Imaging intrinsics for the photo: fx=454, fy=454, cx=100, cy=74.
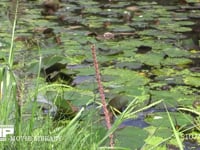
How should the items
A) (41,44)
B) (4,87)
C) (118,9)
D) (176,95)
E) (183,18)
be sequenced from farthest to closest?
(118,9) < (183,18) < (41,44) < (176,95) < (4,87)

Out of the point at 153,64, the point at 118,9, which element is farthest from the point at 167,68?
the point at 118,9

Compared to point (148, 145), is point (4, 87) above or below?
above

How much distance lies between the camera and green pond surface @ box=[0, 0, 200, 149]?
2145 mm

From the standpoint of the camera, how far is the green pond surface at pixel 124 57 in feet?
7.04

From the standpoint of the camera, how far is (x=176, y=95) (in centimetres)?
249

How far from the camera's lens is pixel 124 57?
3.21m

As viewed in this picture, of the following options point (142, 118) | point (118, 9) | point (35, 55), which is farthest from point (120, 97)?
point (118, 9)

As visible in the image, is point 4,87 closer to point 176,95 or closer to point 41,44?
point 176,95

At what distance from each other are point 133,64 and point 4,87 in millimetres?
1647

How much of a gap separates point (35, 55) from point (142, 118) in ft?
4.22

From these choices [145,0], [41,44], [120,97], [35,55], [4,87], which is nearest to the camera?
[4,87]

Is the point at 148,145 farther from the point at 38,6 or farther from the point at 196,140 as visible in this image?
the point at 38,6

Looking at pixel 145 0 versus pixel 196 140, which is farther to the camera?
pixel 145 0

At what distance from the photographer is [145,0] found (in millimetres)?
5820
